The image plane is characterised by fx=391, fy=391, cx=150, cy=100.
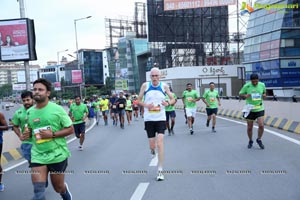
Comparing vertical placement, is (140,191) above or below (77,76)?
below

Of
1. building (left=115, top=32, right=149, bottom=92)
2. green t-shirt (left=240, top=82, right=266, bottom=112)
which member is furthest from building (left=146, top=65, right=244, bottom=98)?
green t-shirt (left=240, top=82, right=266, bottom=112)

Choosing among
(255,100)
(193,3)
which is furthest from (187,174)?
(193,3)

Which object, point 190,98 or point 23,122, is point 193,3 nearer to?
point 190,98

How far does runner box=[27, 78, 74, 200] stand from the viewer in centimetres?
453

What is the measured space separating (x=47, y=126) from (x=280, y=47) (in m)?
44.0

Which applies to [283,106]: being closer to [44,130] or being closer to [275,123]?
[275,123]

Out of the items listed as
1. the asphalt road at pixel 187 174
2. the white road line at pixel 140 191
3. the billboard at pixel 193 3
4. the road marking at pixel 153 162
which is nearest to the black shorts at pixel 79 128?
the asphalt road at pixel 187 174

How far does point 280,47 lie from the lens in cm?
4500

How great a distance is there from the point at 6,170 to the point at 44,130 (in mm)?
4943

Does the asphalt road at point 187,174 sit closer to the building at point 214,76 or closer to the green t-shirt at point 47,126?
the green t-shirt at point 47,126

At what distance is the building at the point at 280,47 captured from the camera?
1750 inches

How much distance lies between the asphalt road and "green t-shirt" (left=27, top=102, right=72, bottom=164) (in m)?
1.55

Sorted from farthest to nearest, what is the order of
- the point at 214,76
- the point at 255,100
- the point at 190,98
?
1. the point at 214,76
2. the point at 190,98
3. the point at 255,100

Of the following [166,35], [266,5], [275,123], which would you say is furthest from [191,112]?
[166,35]
